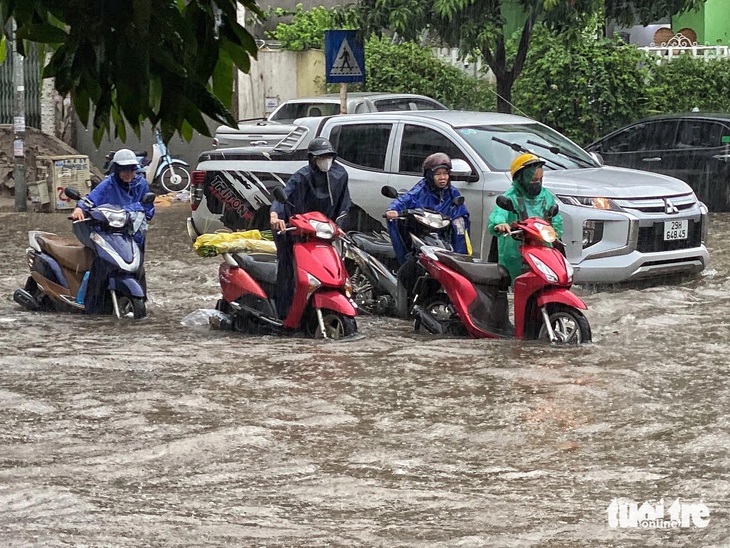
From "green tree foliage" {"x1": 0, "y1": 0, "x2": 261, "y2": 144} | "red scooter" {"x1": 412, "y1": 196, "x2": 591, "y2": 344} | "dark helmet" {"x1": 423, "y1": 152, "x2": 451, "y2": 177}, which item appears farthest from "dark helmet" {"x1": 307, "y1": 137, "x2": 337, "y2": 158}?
"green tree foliage" {"x1": 0, "y1": 0, "x2": 261, "y2": 144}

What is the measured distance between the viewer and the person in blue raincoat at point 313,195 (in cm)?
1047

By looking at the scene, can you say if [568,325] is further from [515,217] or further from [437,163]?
[437,163]

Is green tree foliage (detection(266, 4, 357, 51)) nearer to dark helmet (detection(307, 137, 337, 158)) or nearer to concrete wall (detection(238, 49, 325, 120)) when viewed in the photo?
concrete wall (detection(238, 49, 325, 120))

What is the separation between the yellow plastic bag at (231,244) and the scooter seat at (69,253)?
1300 mm

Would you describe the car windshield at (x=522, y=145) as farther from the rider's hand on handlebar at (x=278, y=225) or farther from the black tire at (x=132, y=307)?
the black tire at (x=132, y=307)

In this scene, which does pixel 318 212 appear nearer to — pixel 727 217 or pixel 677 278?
pixel 677 278

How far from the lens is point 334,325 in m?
A: 10.3

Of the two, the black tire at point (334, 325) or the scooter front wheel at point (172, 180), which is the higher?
the scooter front wheel at point (172, 180)

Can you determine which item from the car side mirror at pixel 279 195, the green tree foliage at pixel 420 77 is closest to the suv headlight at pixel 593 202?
the car side mirror at pixel 279 195

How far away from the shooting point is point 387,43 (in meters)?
25.1

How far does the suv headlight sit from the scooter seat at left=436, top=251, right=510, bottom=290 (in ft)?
7.74

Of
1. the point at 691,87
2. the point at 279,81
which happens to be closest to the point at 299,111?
the point at 279,81

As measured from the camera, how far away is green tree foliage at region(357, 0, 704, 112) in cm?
1809

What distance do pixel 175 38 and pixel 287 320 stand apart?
21.9ft
